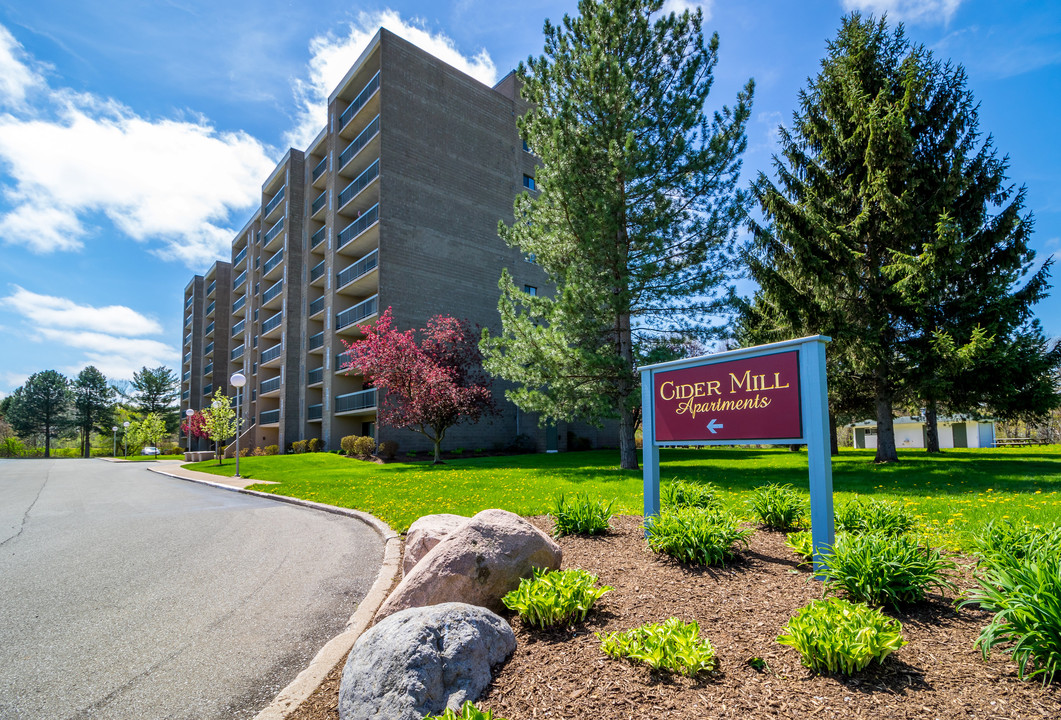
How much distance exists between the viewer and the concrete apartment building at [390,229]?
93.1 ft

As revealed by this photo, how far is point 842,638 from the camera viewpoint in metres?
2.84

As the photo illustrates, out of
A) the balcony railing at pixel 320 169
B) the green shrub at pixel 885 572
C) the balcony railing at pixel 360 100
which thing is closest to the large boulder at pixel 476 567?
the green shrub at pixel 885 572

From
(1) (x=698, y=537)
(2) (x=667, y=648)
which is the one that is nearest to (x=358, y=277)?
(1) (x=698, y=537)

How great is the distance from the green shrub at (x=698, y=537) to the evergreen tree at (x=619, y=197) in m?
10.7

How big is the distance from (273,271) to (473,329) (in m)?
21.2

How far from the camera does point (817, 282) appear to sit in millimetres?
16859

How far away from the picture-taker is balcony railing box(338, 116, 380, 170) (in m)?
29.6

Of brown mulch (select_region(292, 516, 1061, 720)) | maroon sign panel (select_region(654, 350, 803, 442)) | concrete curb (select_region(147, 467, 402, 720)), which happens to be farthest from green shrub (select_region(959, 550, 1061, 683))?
concrete curb (select_region(147, 467, 402, 720))

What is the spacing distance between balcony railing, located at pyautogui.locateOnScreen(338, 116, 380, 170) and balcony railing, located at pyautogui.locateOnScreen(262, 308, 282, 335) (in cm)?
1277

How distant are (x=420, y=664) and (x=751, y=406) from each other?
11.9 ft

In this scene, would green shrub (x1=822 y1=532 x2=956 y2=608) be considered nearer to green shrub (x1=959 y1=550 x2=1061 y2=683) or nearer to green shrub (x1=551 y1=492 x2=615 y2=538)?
green shrub (x1=959 y1=550 x2=1061 y2=683)

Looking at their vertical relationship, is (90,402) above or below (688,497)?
above

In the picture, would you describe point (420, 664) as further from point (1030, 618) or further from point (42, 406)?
point (42, 406)

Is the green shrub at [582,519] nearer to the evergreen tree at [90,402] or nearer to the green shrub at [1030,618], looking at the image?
the green shrub at [1030,618]
